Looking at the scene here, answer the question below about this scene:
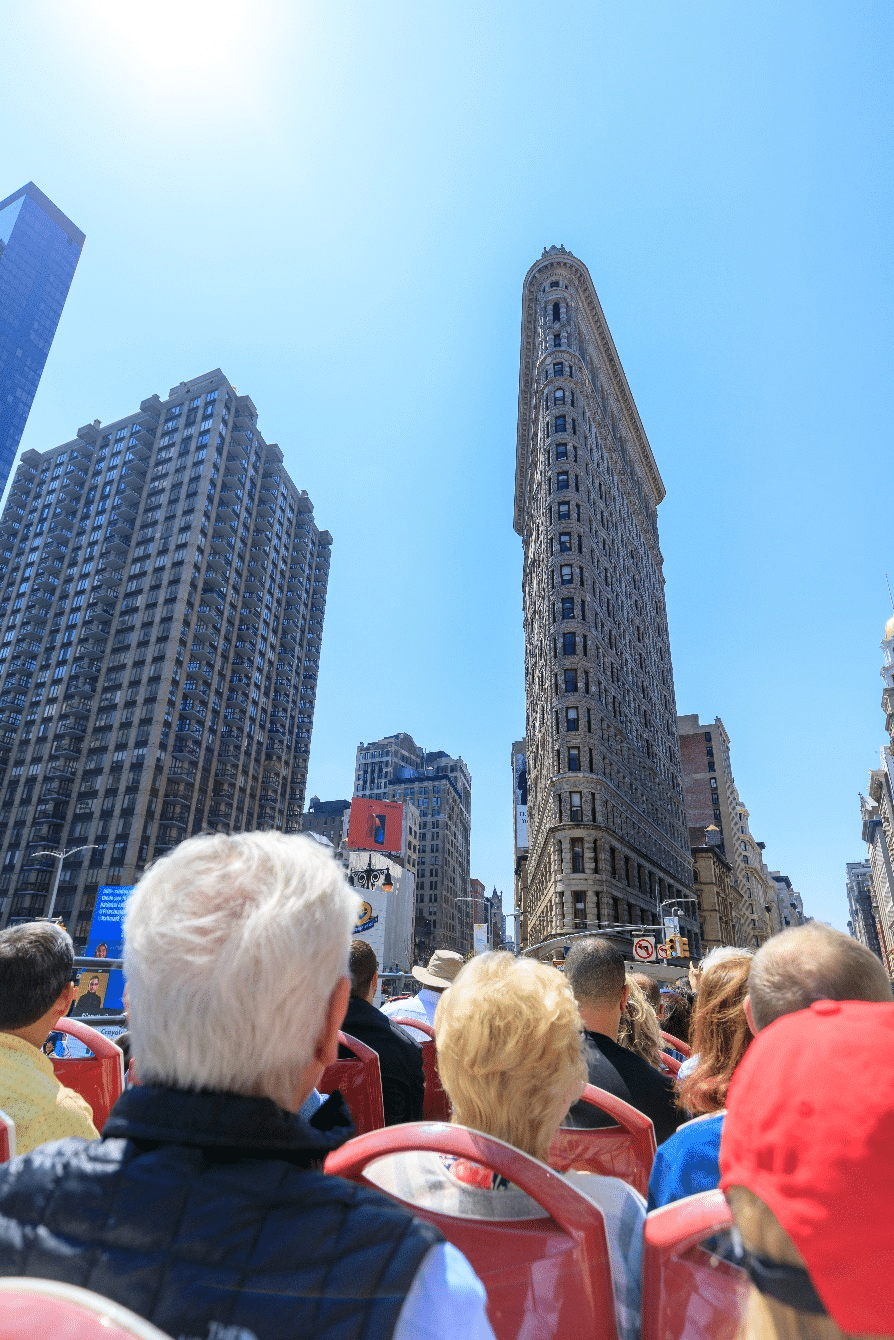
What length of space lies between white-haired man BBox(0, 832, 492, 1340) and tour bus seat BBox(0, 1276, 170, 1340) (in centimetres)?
27

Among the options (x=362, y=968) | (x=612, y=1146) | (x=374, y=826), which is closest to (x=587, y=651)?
(x=374, y=826)

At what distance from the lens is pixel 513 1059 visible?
208cm

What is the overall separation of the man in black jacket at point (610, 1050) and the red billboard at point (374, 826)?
58.5 meters

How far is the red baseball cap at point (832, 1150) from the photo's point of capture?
91cm

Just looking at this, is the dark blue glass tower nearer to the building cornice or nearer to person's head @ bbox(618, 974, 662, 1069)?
the building cornice

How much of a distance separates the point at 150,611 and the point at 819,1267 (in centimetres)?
8780

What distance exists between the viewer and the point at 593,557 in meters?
53.2

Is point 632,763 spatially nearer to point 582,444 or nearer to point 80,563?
point 582,444

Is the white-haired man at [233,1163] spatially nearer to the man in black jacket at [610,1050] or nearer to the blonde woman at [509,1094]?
the blonde woman at [509,1094]

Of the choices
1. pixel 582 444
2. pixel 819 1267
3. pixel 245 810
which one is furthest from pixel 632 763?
pixel 819 1267

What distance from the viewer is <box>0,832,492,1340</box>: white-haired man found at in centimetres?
100

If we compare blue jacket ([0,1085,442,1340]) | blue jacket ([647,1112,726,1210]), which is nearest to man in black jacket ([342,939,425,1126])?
blue jacket ([647,1112,726,1210])

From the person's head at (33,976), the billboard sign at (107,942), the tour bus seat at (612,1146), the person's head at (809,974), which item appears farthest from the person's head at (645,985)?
the billboard sign at (107,942)

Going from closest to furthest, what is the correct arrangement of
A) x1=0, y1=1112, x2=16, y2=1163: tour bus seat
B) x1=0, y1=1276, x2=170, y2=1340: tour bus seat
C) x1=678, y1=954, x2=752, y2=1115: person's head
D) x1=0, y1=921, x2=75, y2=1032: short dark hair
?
x1=0, y1=1276, x2=170, y2=1340: tour bus seat, x1=0, y1=1112, x2=16, y2=1163: tour bus seat, x1=0, y1=921, x2=75, y2=1032: short dark hair, x1=678, y1=954, x2=752, y2=1115: person's head
